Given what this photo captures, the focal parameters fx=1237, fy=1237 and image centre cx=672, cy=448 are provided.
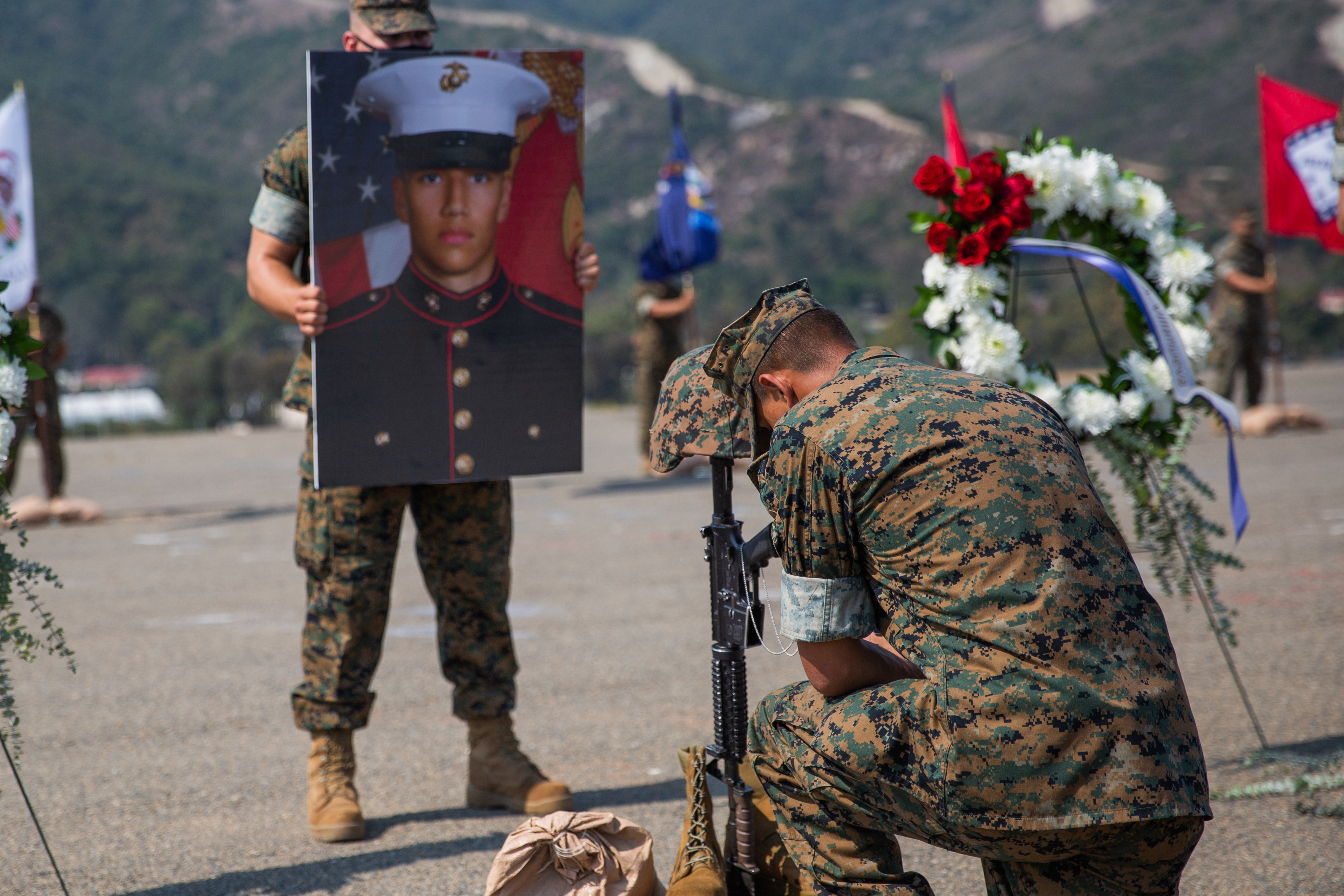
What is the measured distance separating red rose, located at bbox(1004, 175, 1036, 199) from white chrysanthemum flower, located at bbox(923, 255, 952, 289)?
279mm

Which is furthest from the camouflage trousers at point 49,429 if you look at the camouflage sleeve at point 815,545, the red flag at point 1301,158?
the red flag at point 1301,158

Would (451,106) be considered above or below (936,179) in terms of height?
above

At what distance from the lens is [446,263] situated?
3.55 metres

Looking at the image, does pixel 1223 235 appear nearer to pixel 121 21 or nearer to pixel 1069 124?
pixel 1069 124

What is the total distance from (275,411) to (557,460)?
2498cm

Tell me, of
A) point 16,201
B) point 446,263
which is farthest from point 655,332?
point 446,263

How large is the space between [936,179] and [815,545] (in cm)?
202

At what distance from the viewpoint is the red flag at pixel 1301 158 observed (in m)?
8.77

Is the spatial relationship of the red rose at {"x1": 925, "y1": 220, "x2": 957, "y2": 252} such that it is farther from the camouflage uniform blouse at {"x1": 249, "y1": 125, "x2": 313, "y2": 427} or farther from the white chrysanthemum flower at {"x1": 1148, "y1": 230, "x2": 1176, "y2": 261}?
the camouflage uniform blouse at {"x1": 249, "y1": 125, "x2": 313, "y2": 427}

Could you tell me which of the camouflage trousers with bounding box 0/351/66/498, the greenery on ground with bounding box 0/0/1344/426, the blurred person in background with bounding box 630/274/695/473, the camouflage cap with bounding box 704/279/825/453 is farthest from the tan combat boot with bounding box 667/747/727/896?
the greenery on ground with bounding box 0/0/1344/426

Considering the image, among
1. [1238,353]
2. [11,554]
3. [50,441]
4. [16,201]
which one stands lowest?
[11,554]

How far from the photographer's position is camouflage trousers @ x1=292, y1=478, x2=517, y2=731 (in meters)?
3.41

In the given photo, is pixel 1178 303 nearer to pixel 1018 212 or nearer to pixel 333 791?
pixel 1018 212

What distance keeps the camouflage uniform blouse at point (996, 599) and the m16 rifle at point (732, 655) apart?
538 millimetres
